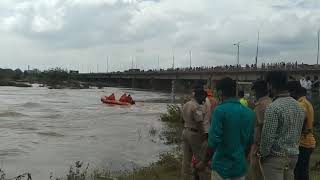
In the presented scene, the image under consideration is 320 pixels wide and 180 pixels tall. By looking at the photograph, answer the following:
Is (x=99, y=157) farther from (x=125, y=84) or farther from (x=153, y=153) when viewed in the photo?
(x=125, y=84)

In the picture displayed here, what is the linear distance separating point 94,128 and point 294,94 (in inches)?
925

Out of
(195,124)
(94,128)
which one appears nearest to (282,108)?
(195,124)

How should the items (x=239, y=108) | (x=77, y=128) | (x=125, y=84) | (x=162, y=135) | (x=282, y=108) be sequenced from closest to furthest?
(x=239, y=108)
(x=282, y=108)
(x=162, y=135)
(x=77, y=128)
(x=125, y=84)

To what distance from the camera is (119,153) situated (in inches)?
818

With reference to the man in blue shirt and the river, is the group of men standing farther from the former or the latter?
the river

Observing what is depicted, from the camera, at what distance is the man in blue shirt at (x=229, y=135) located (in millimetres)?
6078

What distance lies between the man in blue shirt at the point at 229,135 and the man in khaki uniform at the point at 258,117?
758 mm

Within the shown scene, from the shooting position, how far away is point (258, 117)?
7562mm

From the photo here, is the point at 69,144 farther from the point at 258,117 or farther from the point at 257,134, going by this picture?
the point at 257,134

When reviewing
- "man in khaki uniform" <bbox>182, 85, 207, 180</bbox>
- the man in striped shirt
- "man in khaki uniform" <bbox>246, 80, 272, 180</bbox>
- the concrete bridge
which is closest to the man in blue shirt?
the man in striped shirt

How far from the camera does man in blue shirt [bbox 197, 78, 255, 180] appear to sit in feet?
19.9

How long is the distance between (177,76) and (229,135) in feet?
302

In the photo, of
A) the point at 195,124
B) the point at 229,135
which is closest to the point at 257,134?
the point at 229,135

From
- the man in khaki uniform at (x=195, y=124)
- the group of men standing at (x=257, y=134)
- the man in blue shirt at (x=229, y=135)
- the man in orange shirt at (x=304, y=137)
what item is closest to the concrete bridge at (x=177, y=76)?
the man in khaki uniform at (x=195, y=124)
